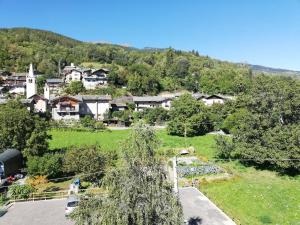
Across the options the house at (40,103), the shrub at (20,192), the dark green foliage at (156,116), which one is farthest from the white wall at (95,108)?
the shrub at (20,192)

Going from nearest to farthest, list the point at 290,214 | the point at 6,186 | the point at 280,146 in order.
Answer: the point at 290,214
the point at 6,186
the point at 280,146

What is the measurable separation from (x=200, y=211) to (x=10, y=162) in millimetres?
18985

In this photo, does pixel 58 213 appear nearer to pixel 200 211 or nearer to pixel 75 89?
pixel 200 211

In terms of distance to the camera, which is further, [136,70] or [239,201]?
[136,70]

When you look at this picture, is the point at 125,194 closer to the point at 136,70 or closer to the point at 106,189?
the point at 106,189

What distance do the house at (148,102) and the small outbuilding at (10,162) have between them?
128 ft

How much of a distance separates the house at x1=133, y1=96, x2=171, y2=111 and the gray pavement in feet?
147

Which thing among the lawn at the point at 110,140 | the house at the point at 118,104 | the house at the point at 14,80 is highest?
the house at the point at 14,80

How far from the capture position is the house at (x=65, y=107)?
6525 cm

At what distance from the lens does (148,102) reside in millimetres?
72812

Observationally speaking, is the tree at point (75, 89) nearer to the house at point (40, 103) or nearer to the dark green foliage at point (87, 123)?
the house at point (40, 103)

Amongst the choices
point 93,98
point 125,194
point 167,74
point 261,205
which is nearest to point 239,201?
point 261,205

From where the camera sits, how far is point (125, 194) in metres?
13.7

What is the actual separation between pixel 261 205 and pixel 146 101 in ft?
159
